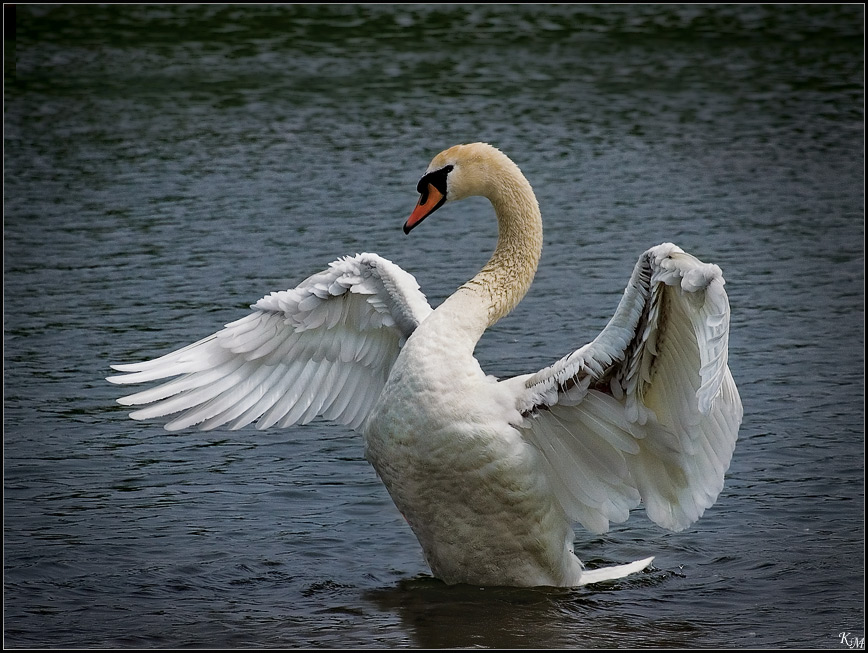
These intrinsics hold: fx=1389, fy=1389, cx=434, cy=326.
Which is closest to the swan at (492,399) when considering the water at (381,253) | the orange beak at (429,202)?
the orange beak at (429,202)

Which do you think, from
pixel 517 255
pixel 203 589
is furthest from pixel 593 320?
pixel 203 589

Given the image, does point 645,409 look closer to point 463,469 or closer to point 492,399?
point 492,399

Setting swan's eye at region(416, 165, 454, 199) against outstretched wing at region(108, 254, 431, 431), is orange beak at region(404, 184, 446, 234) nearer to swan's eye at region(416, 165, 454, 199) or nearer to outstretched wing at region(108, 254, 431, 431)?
swan's eye at region(416, 165, 454, 199)

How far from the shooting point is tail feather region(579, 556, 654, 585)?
7.49 m

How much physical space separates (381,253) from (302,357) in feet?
17.7

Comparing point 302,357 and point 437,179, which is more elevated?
point 437,179

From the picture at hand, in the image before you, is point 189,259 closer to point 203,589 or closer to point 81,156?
point 81,156

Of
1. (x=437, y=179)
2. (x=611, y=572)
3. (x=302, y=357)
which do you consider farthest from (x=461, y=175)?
(x=611, y=572)

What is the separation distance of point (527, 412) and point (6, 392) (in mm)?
5119

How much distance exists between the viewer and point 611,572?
754 cm

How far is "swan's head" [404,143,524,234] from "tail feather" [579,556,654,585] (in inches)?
82.8

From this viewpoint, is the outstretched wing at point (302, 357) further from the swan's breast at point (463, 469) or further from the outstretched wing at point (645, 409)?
the outstretched wing at point (645, 409)

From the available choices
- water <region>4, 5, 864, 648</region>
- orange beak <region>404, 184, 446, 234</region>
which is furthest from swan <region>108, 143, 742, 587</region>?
water <region>4, 5, 864, 648</region>

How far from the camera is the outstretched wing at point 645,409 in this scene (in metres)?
6.02
